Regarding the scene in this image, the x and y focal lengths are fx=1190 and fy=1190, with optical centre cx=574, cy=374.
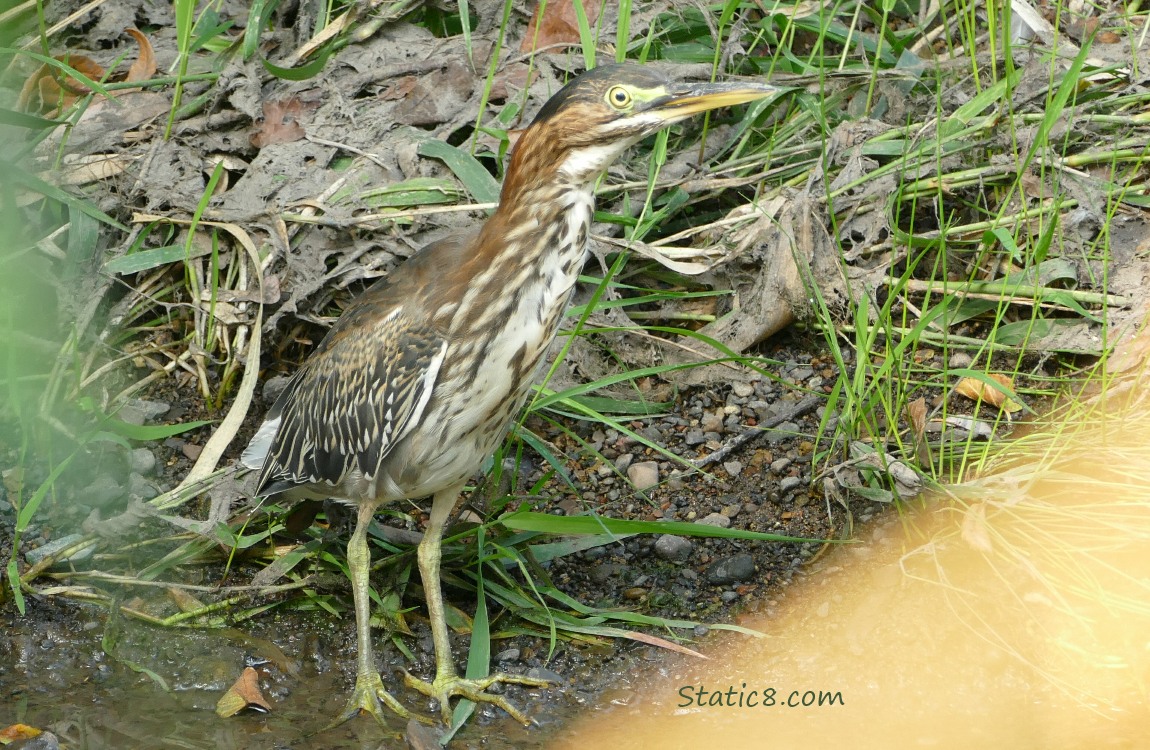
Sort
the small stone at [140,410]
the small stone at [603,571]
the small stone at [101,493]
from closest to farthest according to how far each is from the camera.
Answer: the small stone at [603,571]
the small stone at [101,493]
the small stone at [140,410]

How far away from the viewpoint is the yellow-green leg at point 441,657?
3.89m

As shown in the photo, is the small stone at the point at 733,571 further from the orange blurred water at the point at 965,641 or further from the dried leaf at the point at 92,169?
the dried leaf at the point at 92,169

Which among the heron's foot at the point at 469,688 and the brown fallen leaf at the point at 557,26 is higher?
the brown fallen leaf at the point at 557,26

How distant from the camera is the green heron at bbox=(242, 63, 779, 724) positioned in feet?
11.7

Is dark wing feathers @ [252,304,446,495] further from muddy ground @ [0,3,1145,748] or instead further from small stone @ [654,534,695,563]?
small stone @ [654,534,695,563]

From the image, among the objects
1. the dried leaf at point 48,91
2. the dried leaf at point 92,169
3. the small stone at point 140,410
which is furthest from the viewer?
the dried leaf at point 48,91

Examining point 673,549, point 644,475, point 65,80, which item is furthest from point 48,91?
point 673,549

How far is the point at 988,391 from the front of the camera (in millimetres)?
4629

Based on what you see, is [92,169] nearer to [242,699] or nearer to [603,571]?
[242,699]

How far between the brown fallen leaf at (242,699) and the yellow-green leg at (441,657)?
500mm

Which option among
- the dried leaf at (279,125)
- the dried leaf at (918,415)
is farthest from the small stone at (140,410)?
the dried leaf at (918,415)

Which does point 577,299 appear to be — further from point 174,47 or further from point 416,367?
point 174,47

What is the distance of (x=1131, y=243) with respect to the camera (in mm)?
4984

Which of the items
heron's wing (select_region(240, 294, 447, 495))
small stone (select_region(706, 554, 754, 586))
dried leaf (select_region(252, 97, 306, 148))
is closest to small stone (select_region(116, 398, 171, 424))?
heron's wing (select_region(240, 294, 447, 495))
